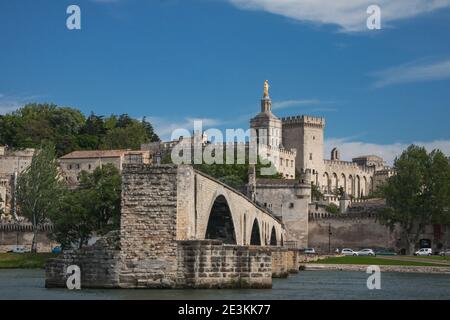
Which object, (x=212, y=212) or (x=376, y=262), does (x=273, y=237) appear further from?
(x=212, y=212)

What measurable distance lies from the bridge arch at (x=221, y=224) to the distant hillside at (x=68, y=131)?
8718 cm

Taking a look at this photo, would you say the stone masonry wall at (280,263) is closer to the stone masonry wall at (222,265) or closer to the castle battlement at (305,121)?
the stone masonry wall at (222,265)

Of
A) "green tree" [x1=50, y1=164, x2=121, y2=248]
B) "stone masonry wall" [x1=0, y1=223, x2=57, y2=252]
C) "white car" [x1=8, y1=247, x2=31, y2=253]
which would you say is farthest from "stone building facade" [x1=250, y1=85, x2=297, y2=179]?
"green tree" [x1=50, y1=164, x2=121, y2=248]

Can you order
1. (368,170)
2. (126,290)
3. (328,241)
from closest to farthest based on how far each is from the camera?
(126,290) → (328,241) → (368,170)

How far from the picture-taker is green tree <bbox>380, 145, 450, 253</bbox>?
97.1m

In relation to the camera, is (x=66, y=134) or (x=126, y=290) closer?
(x=126, y=290)

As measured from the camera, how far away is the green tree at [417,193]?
Answer: 9712cm

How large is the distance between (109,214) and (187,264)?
102 feet

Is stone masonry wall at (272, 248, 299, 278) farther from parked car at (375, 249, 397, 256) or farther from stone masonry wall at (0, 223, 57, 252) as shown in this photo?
stone masonry wall at (0, 223, 57, 252)

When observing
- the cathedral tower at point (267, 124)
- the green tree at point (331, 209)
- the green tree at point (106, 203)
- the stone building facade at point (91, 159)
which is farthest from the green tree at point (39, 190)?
the cathedral tower at point (267, 124)

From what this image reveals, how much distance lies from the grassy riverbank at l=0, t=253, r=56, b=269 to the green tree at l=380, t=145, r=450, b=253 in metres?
38.5
